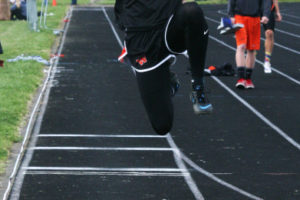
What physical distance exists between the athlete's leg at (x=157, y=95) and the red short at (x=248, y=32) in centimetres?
772

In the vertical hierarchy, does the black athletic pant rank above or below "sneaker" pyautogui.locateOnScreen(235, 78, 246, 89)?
above

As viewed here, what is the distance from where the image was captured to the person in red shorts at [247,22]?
13484 mm

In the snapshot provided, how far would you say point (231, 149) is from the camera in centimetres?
945

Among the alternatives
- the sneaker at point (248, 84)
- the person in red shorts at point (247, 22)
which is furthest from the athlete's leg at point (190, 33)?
the sneaker at point (248, 84)

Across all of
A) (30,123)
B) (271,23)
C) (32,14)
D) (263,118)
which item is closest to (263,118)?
(263,118)

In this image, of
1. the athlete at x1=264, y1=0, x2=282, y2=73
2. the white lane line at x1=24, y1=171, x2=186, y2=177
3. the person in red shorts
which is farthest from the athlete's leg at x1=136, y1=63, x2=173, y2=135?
the athlete at x1=264, y1=0, x2=282, y2=73

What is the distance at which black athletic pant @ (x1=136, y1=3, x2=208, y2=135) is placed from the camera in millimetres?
5441

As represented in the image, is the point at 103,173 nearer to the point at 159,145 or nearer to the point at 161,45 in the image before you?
the point at 159,145

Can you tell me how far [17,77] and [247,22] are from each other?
14.4 ft

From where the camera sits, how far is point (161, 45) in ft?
18.8

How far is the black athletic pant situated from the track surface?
162cm

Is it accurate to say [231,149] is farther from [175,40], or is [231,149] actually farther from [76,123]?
[175,40]

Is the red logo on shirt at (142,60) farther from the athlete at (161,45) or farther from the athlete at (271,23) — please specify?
the athlete at (271,23)

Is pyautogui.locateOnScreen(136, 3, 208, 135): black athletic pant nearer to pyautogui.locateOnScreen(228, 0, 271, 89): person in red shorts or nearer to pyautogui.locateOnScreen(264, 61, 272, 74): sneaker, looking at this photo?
pyautogui.locateOnScreen(228, 0, 271, 89): person in red shorts
